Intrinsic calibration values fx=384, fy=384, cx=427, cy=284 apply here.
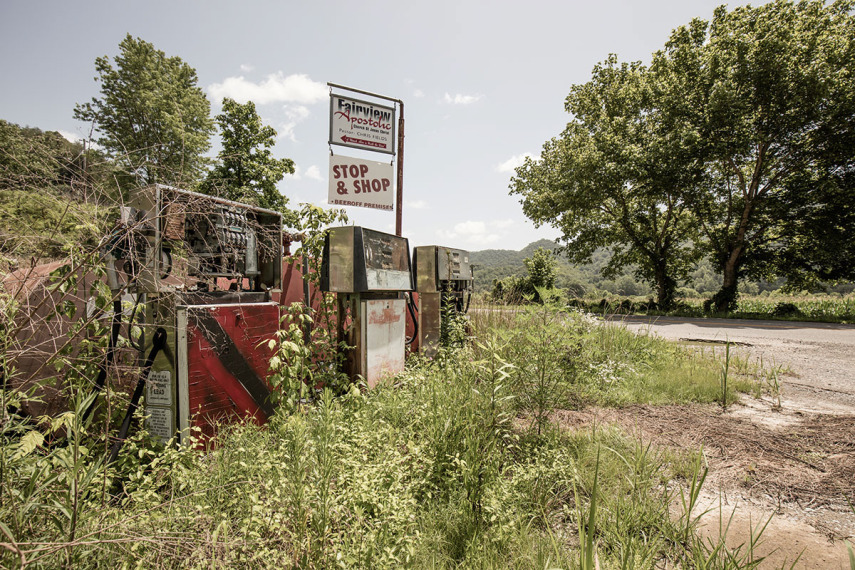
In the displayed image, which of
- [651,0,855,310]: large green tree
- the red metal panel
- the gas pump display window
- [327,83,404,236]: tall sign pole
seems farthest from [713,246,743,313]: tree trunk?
the red metal panel

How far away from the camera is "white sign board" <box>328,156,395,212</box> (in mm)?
5824

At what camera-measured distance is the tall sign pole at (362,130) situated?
582 centimetres

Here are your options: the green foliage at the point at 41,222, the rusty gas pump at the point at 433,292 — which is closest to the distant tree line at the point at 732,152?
the rusty gas pump at the point at 433,292

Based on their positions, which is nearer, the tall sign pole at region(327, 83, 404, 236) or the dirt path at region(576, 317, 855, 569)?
the dirt path at region(576, 317, 855, 569)

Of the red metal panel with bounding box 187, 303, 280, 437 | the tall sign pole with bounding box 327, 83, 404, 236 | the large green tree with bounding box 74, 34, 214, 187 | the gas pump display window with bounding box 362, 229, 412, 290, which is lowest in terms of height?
the red metal panel with bounding box 187, 303, 280, 437

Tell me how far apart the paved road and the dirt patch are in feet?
2.96

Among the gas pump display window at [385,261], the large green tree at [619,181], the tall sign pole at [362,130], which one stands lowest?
the gas pump display window at [385,261]

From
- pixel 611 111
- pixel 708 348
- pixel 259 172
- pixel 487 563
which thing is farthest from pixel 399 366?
pixel 611 111

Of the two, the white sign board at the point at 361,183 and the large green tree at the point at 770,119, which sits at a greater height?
the large green tree at the point at 770,119

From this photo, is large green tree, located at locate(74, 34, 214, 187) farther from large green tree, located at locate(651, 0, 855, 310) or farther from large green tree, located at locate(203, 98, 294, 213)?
large green tree, located at locate(651, 0, 855, 310)

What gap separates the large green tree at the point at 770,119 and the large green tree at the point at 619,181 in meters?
1.10

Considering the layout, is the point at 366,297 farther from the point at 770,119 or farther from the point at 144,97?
the point at 144,97

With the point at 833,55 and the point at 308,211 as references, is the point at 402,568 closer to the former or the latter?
the point at 308,211

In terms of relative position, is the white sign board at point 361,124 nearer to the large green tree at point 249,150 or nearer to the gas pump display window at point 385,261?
the gas pump display window at point 385,261
